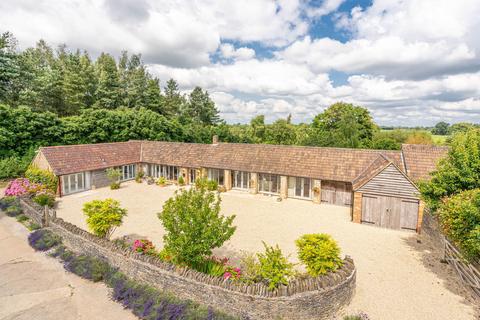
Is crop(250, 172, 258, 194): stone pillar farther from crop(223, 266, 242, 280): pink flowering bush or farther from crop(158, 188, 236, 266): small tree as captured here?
crop(223, 266, 242, 280): pink flowering bush

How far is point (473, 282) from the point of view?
10.8 meters

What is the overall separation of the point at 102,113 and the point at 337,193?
3512cm

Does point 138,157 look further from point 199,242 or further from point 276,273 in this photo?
point 276,273

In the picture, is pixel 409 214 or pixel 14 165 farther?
pixel 14 165

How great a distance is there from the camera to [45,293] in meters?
11.2

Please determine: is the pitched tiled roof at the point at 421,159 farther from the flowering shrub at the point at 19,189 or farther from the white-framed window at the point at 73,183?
the flowering shrub at the point at 19,189

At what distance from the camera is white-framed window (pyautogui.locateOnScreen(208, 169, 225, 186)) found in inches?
1145

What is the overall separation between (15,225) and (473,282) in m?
26.2

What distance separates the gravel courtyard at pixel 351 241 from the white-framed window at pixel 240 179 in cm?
129

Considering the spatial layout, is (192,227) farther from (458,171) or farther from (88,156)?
(88,156)

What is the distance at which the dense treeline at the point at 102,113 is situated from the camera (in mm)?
32219

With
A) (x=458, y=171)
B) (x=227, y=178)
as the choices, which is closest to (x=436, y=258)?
(x=458, y=171)

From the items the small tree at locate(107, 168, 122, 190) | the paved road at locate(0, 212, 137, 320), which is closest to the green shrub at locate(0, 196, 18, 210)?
the small tree at locate(107, 168, 122, 190)

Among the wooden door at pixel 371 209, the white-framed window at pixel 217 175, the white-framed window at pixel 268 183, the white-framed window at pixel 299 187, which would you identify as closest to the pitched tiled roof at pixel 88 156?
the white-framed window at pixel 217 175
